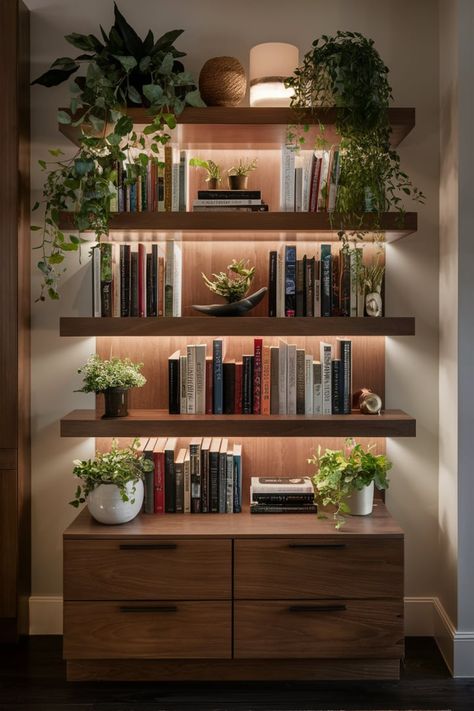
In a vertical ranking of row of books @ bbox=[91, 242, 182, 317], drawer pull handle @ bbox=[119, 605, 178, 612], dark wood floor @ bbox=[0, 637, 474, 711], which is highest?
row of books @ bbox=[91, 242, 182, 317]

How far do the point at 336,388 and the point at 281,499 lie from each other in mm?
468

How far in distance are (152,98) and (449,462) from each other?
5.64ft

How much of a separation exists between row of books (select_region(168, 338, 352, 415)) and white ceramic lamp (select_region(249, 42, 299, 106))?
35.2 inches

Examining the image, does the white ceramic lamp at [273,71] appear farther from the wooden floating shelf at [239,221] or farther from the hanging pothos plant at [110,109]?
the wooden floating shelf at [239,221]

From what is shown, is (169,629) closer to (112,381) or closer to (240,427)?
(240,427)

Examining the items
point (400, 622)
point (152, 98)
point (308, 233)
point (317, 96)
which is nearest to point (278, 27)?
point (317, 96)

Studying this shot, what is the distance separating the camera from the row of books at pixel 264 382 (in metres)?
2.70

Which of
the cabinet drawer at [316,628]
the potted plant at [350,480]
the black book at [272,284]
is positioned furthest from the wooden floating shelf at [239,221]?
the cabinet drawer at [316,628]

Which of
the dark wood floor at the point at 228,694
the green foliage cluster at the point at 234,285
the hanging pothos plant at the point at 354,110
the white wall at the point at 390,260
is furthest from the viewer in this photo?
the white wall at the point at 390,260

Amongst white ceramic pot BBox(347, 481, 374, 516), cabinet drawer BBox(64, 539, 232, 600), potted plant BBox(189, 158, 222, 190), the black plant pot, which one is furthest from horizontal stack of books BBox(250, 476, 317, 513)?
potted plant BBox(189, 158, 222, 190)

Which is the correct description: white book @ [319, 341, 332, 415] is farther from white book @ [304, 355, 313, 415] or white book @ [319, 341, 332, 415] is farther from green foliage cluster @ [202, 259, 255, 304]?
green foliage cluster @ [202, 259, 255, 304]

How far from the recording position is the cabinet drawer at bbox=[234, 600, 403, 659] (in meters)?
2.42

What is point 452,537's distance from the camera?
266 centimetres

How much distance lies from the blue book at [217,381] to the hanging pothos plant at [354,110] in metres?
0.64
